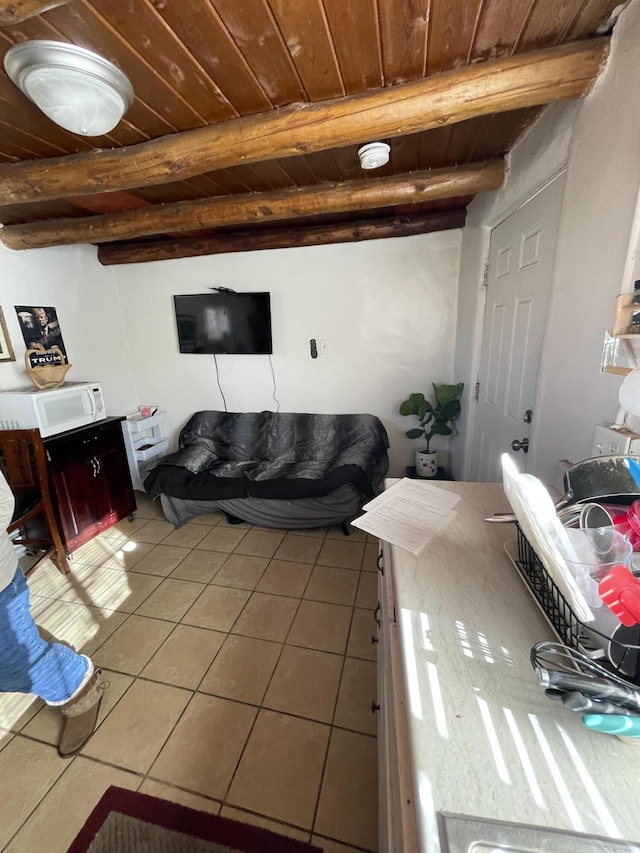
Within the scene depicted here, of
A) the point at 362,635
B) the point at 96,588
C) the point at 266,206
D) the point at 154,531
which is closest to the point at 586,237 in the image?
the point at 266,206

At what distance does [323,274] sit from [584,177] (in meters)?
2.11

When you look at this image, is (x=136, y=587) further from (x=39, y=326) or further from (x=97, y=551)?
(x=39, y=326)

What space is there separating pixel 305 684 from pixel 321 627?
295 mm

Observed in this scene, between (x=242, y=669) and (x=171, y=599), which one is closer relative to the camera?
(x=242, y=669)

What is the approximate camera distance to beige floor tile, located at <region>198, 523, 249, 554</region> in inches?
97.0

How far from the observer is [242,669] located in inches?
61.9

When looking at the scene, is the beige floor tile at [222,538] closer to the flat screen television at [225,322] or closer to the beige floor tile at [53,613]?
the beige floor tile at [53,613]

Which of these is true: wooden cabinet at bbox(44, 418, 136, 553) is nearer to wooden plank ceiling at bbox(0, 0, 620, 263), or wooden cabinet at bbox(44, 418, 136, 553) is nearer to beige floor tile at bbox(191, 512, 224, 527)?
beige floor tile at bbox(191, 512, 224, 527)

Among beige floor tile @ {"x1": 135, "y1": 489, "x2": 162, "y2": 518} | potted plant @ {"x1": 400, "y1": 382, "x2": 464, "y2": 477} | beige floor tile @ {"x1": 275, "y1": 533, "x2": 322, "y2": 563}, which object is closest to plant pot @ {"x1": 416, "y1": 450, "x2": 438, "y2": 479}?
potted plant @ {"x1": 400, "y1": 382, "x2": 464, "y2": 477}

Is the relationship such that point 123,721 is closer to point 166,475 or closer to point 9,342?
point 166,475

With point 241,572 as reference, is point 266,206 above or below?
above

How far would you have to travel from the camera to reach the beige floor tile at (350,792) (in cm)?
107

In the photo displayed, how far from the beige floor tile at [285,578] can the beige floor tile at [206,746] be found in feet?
2.09

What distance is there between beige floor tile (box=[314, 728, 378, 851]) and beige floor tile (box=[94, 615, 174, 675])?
97 centimetres
